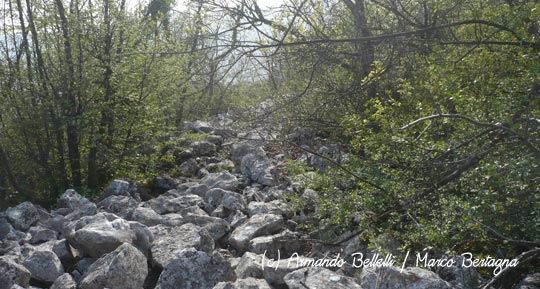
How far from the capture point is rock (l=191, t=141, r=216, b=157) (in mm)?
10586

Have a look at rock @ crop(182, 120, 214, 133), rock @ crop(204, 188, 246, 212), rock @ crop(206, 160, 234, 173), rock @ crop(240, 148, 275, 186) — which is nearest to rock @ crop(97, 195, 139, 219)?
rock @ crop(204, 188, 246, 212)

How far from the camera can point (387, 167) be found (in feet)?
15.9

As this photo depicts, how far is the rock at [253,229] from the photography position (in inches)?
209

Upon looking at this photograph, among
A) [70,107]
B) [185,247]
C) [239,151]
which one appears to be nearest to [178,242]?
[185,247]

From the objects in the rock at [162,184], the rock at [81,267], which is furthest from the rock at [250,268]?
the rock at [162,184]

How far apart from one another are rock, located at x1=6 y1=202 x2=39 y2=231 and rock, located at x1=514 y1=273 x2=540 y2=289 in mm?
4994

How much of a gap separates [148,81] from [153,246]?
187 inches

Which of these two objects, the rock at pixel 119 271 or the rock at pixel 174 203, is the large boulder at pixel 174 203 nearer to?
A: the rock at pixel 174 203

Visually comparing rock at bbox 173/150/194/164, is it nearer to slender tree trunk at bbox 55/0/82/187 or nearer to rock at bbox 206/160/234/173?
rock at bbox 206/160/234/173

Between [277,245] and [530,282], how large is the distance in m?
2.23

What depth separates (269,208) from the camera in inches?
243

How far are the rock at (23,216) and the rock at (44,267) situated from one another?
1497mm

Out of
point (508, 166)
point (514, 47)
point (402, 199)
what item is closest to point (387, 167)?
point (402, 199)

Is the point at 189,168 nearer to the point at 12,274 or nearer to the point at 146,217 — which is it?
the point at 146,217
